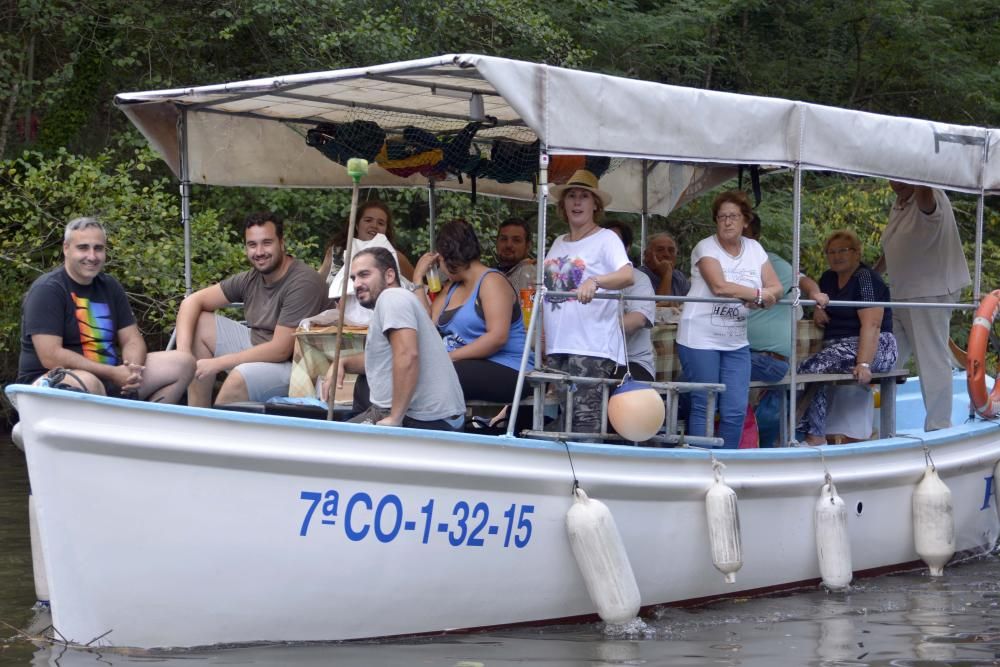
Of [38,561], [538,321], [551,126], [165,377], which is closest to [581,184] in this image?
[551,126]

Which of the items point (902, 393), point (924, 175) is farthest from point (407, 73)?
point (902, 393)

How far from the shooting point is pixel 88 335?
252 inches

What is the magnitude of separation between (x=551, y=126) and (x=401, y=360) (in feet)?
3.89

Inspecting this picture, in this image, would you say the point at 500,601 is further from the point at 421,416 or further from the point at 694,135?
the point at 694,135

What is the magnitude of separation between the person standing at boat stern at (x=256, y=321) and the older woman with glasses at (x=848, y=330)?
2.90 m

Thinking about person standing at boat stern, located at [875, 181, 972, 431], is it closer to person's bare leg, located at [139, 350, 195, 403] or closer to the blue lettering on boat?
the blue lettering on boat

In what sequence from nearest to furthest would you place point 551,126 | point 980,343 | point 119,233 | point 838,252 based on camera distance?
point 551,126 < point 980,343 < point 838,252 < point 119,233

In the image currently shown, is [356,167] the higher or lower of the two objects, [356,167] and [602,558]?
the higher

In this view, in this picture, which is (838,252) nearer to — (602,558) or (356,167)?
(602,558)

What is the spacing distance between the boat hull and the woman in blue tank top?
74 centimetres

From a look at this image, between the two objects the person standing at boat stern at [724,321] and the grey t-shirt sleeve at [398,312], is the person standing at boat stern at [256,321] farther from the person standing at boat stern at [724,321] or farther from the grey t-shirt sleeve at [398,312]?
the person standing at boat stern at [724,321]

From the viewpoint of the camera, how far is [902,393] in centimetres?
1065

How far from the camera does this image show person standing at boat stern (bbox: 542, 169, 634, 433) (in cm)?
641

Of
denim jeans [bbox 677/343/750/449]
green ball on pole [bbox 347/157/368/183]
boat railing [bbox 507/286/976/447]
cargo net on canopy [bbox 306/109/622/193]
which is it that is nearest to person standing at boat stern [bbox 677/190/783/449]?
denim jeans [bbox 677/343/750/449]
